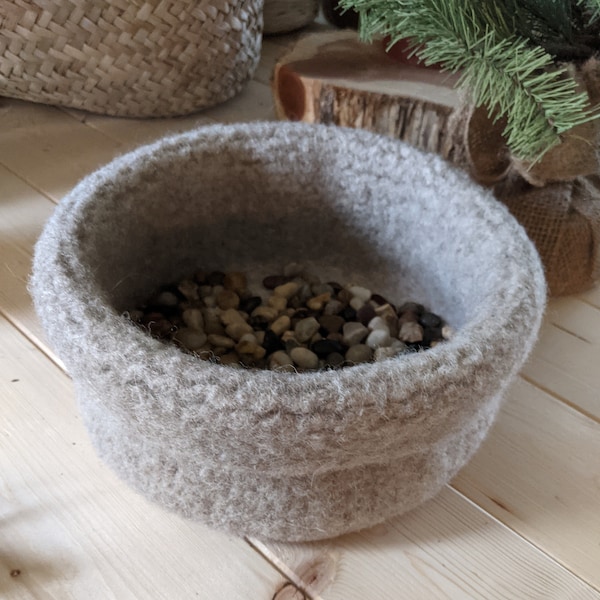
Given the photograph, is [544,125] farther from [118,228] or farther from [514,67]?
[118,228]

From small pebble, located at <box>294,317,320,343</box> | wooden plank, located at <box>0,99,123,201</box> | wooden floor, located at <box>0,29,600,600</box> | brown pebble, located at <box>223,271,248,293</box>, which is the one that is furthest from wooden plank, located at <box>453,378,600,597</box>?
wooden plank, located at <box>0,99,123,201</box>

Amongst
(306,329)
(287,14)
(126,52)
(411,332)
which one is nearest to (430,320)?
(411,332)

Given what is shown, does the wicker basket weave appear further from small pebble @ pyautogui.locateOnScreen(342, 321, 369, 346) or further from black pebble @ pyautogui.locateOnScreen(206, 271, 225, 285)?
small pebble @ pyautogui.locateOnScreen(342, 321, 369, 346)

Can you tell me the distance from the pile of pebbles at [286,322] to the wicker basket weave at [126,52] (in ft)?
1.36

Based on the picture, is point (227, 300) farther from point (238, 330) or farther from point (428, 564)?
point (428, 564)

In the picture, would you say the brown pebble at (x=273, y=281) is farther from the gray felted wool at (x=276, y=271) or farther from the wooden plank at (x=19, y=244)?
the wooden plank at (x=19, y=244)

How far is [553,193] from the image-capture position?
0.76m

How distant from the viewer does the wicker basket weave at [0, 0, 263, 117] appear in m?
0.98

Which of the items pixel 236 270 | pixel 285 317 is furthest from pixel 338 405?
pixel 236 270

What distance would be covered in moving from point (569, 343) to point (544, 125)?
0.27 m

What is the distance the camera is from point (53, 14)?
3.19 feet

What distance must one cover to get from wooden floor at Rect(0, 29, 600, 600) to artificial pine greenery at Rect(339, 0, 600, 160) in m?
0.27

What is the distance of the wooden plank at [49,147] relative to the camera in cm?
99

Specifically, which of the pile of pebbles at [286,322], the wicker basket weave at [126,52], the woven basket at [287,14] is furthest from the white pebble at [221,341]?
the woven basket at [287,14]
